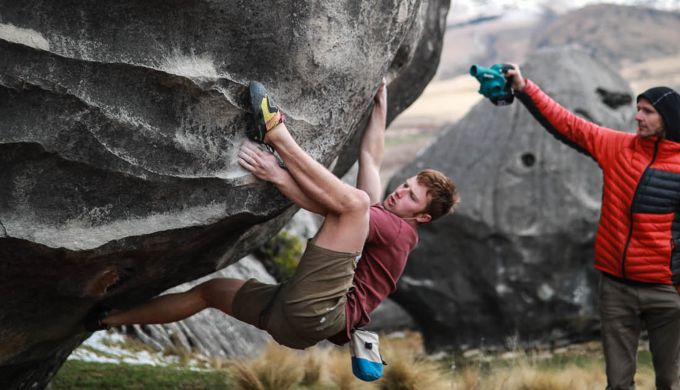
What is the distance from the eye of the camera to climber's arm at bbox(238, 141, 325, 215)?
4.12m

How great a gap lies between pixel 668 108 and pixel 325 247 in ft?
7.68

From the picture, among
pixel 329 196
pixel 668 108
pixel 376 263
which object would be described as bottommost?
pixel 376 263

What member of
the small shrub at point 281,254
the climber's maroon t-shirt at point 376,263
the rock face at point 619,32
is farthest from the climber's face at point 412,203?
the rock face at point 619,32

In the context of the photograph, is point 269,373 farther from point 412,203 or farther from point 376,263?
point 412,203

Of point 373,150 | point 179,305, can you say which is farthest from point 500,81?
point 179,305

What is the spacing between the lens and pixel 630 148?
5453 mm

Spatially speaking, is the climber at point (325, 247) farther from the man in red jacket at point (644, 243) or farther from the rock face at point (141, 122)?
the man in red jacket at point (644, 243)

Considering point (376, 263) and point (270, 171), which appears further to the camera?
point (376, 263)

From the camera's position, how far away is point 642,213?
Result: 5.27m

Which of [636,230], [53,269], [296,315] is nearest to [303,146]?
[296,315]

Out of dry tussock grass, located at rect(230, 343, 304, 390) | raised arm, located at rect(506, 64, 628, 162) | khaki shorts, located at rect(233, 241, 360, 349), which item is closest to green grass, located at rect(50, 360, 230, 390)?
dry tussock grass, located at rect(230, 343, 304, 390)

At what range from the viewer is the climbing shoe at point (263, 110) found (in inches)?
156

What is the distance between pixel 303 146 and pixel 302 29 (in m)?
0.58

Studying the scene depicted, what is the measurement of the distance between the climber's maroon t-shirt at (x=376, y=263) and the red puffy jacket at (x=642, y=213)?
1.43 metres
